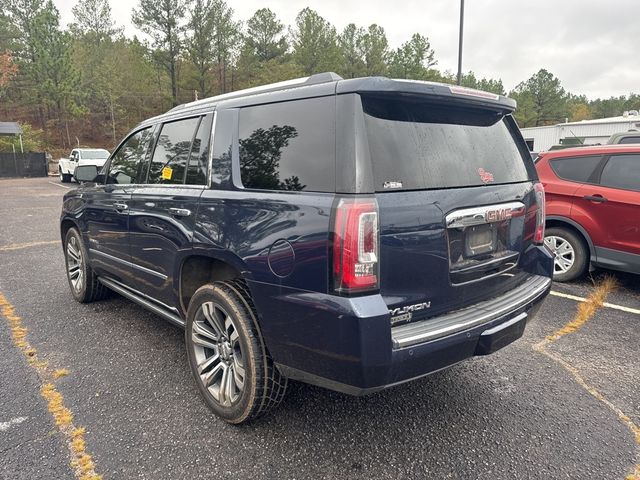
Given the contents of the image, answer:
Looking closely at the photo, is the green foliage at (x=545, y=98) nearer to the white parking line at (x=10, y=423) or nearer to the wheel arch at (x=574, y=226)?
the wheel arch at (x=574, y=226)

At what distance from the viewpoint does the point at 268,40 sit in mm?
45938

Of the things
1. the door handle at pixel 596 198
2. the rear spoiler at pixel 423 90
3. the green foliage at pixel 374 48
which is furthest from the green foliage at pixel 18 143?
the rear spoiler at pixel 423 90

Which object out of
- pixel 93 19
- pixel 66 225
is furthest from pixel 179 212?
pixel 93 19

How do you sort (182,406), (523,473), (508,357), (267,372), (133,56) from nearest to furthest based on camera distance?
1. (523,473)
2. (267,372)
3. (182,406)
4. (508,357)
5. (133,56)

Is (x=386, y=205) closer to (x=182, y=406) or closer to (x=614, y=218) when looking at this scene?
(x=182, y=406)

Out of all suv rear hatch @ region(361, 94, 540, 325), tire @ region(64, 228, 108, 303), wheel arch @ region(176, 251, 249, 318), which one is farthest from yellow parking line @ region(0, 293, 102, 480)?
suv rear hatch @ region(361, 94, 540, 325)

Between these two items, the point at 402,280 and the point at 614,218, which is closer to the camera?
the point at 402,280

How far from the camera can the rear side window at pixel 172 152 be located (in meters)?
2.97

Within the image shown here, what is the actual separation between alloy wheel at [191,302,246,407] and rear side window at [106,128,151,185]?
144 centimetres

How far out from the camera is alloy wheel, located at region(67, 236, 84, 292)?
4484mm

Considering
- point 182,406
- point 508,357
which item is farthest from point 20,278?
point 508,357

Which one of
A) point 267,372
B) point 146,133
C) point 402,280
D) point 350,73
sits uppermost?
point 350,73

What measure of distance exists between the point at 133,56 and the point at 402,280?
56.2 metres

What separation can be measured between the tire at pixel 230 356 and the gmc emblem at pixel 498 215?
53.6 inches
